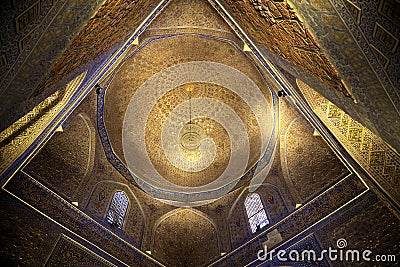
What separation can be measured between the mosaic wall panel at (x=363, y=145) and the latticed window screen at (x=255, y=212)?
9.37ft

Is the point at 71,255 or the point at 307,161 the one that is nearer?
the point at 71,255

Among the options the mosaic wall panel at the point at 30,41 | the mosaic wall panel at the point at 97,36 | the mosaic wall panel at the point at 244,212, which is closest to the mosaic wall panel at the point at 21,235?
the mosaic wall panel at the point at 97,36

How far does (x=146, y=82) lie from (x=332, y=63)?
17.6 feet

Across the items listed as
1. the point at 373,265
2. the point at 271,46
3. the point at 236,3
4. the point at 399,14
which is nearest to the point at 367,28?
the point at 399,14

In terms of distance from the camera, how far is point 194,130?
378 inches

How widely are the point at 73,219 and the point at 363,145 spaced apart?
15.5ft

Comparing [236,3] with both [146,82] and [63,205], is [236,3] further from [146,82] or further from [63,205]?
[63,205]

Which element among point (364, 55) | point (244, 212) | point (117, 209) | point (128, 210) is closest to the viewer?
point (364, 55)

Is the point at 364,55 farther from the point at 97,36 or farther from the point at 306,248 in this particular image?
the point at 306,248

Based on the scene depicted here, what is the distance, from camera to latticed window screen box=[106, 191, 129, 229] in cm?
733

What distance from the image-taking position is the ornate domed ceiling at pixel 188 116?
7496 millimetres

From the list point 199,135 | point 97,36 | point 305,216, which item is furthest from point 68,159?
point 305,216

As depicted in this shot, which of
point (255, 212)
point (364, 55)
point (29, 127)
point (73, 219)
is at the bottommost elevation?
point (364, 55)

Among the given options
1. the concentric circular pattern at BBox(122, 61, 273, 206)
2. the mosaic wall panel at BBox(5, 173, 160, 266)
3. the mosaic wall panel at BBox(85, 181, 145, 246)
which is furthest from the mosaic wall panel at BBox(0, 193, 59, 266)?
the concentric circular pattern at BBox(122, 61, 273, 206)
